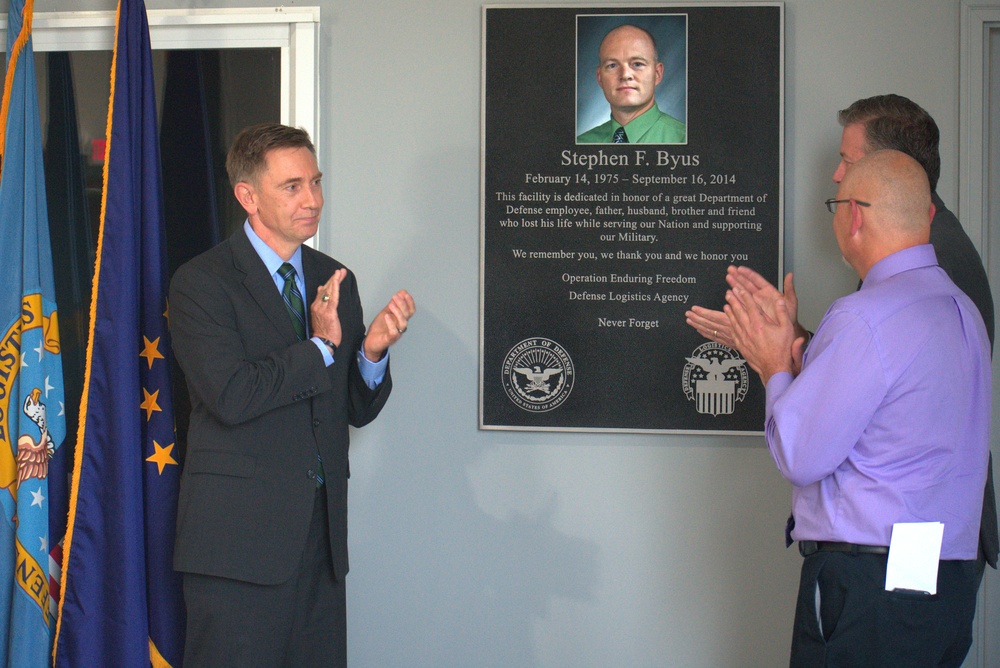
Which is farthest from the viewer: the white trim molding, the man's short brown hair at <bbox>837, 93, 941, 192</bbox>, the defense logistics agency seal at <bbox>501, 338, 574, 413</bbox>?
the defense logistics agency seal at <bbox>501, 338, 574, 413</bbox>

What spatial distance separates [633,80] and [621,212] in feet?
1.34

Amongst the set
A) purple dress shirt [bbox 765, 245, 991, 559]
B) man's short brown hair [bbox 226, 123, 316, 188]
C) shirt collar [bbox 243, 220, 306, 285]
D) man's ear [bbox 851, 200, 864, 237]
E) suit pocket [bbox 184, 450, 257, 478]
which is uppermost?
man's short brown hair [bbox 226, 123, 316, 188]

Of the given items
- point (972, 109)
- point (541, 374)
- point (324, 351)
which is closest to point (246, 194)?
point (324, 351)

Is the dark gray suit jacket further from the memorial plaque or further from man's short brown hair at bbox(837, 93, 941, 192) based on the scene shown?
man's short brown hair at bbox(837, 93, 941, 192)

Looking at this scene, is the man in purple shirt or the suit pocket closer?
the man in purple shirt

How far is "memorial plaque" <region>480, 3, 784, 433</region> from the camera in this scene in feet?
8.96

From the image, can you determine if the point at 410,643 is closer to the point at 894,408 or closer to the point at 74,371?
the point at 74,371

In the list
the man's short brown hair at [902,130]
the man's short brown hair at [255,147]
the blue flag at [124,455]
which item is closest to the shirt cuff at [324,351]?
the man's short brown hair at [255,147]

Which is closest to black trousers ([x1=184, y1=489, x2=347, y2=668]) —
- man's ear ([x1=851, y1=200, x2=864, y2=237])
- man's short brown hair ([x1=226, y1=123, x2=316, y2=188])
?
man's short brown hair ([x1=226, y1=123, x2=316, y2=188])

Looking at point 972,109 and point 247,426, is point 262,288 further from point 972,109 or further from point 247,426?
point 972,109

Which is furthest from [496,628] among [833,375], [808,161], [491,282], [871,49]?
[871,49]

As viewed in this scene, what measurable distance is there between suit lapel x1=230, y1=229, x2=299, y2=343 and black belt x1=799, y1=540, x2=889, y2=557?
1.26 m

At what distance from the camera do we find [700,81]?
9.00 feet

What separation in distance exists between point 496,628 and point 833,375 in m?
1.55
